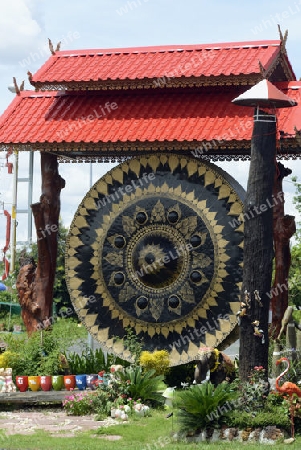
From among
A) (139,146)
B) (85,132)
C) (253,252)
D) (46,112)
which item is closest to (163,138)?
(139,146)

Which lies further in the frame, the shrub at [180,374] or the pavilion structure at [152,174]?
the shrub at [180,374]

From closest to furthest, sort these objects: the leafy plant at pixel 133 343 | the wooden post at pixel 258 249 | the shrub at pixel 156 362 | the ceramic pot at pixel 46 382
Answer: the wooden post at pixel 258 249
the shrub at pixel 156 362
the ceramic pot at pixel 46 382
the leafy plant at pixel 133 343

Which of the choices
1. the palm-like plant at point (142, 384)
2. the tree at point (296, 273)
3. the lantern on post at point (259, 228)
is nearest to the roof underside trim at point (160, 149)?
the lantern on post at point (259, 228)

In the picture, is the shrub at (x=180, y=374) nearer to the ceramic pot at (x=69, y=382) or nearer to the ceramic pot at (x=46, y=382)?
the ceramic pot at (x=69, y=382)

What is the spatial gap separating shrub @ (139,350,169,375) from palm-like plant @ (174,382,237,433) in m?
Answer: 3.53

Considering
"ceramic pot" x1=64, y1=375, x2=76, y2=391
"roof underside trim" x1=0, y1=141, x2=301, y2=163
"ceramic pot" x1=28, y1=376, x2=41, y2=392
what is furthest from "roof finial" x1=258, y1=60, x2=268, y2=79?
"ceramic pot" x1=28, y1=376, x2=41, y2=392

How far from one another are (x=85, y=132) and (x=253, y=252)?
5.60 metres

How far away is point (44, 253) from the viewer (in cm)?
2014

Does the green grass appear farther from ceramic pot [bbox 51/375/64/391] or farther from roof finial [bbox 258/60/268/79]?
roof finial [bbox 258/60/268/79]

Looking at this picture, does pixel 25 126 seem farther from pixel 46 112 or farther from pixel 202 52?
pixel 202 52

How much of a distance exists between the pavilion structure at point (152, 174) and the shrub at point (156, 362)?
531 millimetres

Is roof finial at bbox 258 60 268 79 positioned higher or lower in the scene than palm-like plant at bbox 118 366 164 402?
higher

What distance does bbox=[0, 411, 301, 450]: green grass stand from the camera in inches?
535

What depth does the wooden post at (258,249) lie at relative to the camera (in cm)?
1500
